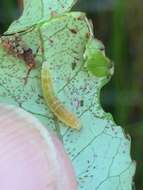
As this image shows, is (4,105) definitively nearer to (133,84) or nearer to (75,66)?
(75,66)

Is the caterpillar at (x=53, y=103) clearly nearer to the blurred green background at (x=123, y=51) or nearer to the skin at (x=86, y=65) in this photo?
the skin at (x=86, y=65)

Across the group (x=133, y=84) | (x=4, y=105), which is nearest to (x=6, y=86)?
(x=4, y=105)

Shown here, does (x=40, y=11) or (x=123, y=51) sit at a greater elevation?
(x=40, y=11)

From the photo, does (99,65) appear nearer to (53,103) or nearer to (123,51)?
(53,103)

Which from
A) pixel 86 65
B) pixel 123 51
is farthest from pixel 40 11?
pixel 123 51

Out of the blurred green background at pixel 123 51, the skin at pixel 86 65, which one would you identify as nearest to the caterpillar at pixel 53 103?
the skin at pixel 86 65
